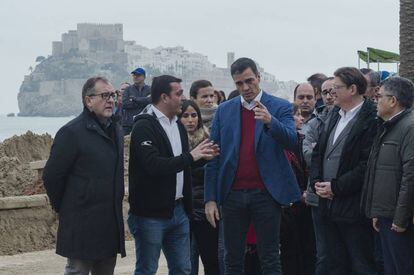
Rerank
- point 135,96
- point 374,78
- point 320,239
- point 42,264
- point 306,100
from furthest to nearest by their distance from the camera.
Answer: point 135,96
point 42,264
point 306,100
point 374,78
point 320,239

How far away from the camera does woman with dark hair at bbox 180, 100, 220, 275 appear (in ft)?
27.9

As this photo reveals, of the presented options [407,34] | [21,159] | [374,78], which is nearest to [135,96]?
[21,159]

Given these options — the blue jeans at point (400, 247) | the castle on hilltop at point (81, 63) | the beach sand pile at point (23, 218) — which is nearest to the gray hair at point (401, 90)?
the blue jeans at point (400, 247)

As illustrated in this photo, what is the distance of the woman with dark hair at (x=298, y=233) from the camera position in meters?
8.79

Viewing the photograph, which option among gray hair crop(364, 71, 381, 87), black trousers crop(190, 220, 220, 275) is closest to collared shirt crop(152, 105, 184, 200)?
black trousers crop(190, 220, 220, 275)

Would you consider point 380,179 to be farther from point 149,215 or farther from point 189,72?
point 189,72

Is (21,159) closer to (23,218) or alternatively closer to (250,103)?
(23,218)

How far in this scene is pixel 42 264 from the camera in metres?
11.1

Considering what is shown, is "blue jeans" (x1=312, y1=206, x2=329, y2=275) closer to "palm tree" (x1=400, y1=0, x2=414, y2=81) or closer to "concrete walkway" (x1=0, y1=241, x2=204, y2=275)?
"concrete walkway" (x1=0, y1=241, x2=204, y2=275)

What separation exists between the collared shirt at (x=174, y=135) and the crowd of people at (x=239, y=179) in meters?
0.01

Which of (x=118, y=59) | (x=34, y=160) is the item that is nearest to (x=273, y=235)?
(x=34, y=160)

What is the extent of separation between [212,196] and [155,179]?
59 cm

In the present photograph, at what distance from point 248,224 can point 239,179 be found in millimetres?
403

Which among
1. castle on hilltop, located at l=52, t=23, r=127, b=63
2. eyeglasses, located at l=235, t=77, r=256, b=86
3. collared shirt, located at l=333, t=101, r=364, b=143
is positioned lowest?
collared shirt, located at l=333, t=101, r=364, b=143
